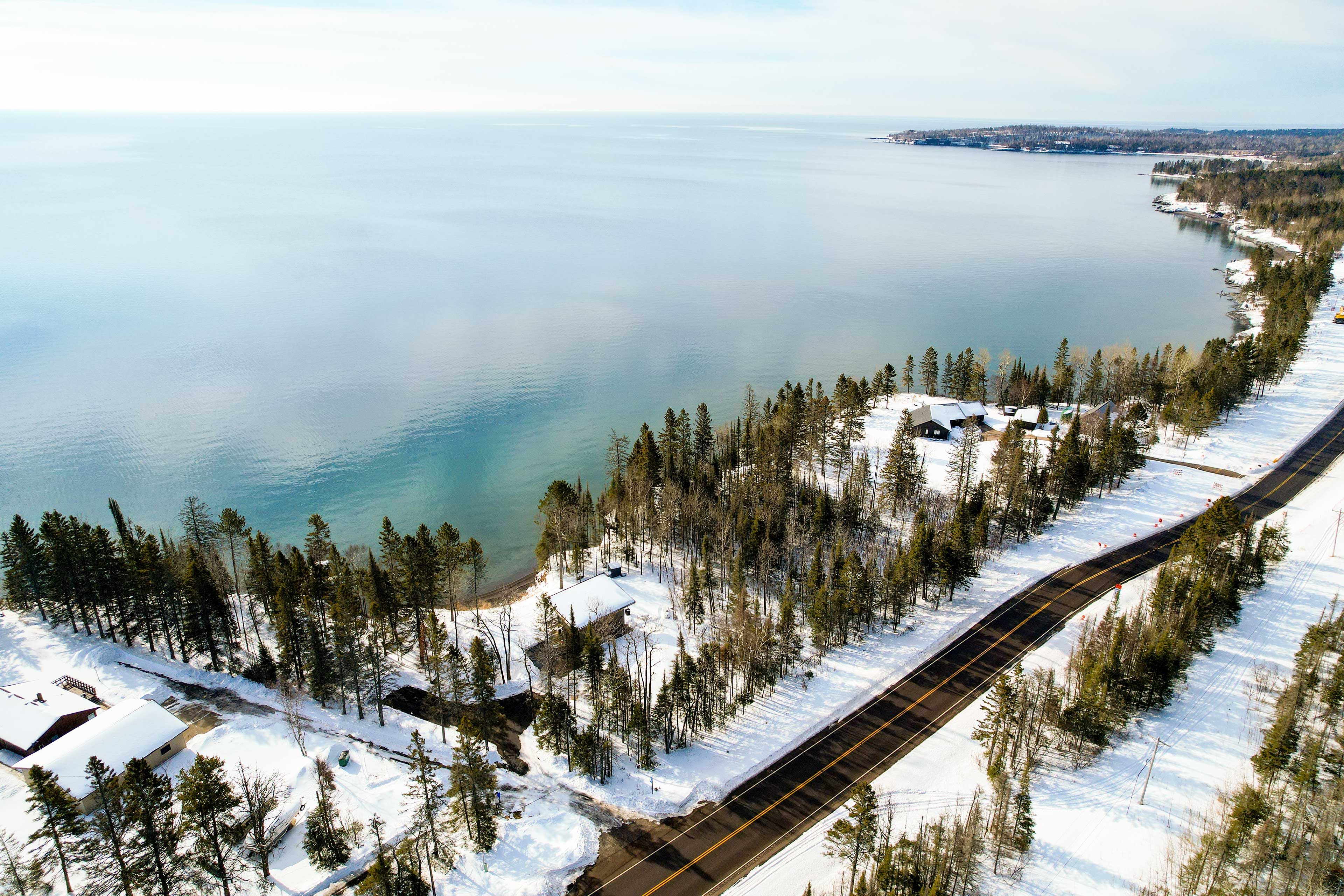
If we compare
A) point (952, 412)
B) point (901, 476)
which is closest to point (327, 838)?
point (901, 476)

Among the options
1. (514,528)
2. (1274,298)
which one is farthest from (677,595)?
(1274,298)

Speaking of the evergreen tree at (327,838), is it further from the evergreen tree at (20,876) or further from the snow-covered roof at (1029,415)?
the snow-covered roof at (1029,415)

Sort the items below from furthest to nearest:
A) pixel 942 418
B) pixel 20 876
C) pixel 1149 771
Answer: pixel 942 418
pixel 1149 771
pixel 20 876

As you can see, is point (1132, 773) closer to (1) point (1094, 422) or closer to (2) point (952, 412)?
(1) point (1094, 422)

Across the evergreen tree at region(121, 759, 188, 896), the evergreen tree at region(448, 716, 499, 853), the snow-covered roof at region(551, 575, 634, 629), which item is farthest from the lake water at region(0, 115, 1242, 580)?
the evergreen tree at region(121, 759, 188, 896)

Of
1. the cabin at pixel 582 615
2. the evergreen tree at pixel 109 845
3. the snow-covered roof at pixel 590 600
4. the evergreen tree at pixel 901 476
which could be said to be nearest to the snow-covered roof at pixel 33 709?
the evergreen tree at pixel 109 845
